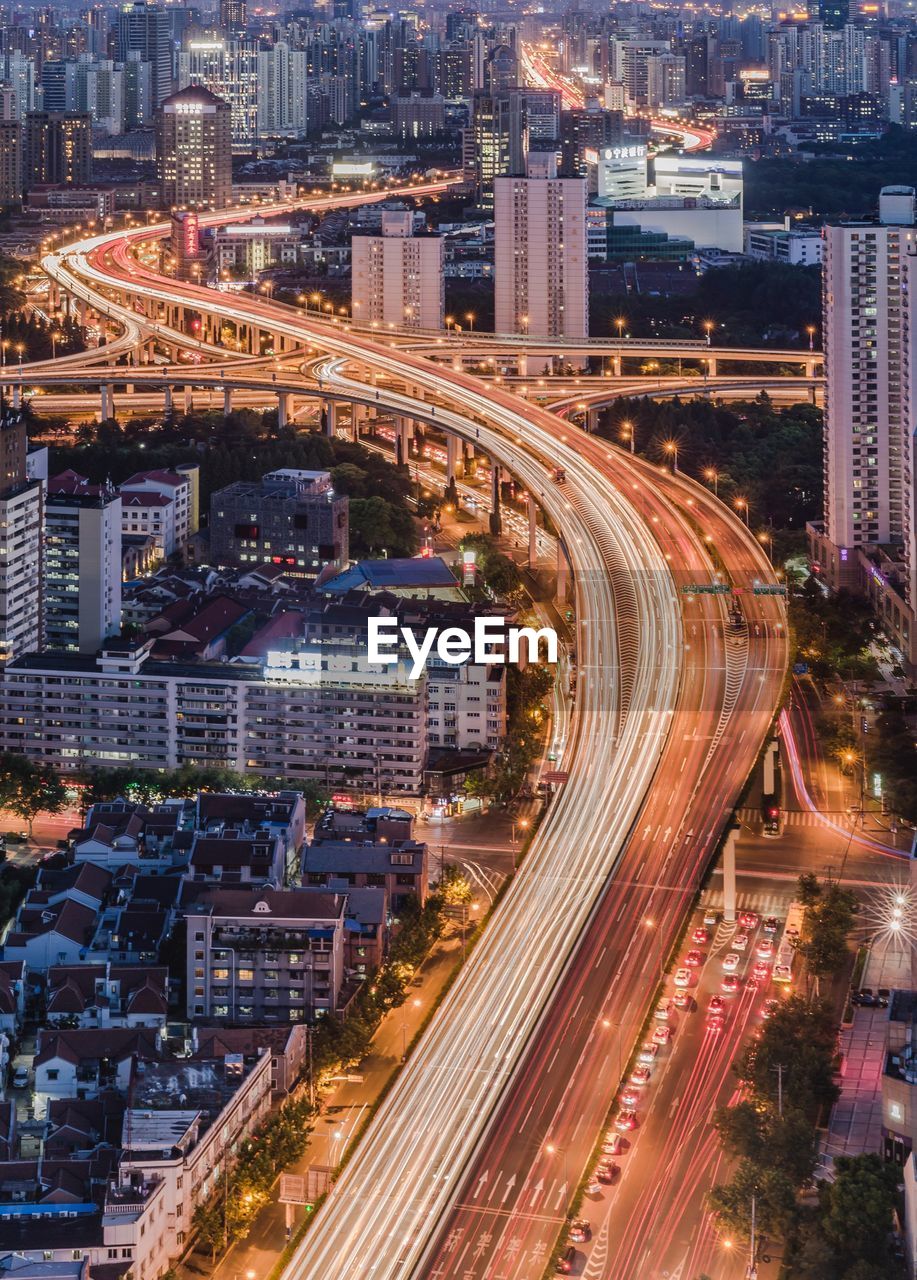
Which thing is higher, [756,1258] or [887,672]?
[887,672]

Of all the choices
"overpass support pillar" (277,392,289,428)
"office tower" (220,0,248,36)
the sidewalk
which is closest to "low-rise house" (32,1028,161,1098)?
the sidewalk

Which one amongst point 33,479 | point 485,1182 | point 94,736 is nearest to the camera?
point 485,1182

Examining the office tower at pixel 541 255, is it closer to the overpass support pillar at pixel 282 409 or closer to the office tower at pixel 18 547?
the overpass support pillar at pixel 282 409

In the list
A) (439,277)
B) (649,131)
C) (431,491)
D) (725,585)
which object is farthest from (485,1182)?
(649,131)

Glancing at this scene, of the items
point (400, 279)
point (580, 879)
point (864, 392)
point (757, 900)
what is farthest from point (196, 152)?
point (757, 900)

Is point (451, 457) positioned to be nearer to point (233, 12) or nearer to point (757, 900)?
point (757, 900)

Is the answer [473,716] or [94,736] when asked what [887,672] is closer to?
[473,716]

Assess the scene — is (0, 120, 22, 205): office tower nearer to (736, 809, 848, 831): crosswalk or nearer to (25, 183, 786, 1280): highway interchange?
(25, 183, 786, 1280): highway interchange
